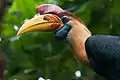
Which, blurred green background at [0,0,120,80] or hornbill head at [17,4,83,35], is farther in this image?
blurred green background at [0,0,120,80]

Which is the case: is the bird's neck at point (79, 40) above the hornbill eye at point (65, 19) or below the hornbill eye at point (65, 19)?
below

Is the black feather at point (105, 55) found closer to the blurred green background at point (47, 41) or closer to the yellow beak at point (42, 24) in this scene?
the yellow beak at point (42, 24)

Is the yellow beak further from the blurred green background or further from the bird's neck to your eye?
the blurred green background

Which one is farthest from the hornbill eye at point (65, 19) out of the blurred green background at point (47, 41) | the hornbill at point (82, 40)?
the blurred green background at point (47, 41)

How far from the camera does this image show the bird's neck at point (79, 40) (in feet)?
4.40

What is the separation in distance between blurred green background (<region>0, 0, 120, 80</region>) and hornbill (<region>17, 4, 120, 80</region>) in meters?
0.39

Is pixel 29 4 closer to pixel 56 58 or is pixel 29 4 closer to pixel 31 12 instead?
pixel 31 12

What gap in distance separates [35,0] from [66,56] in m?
0.26

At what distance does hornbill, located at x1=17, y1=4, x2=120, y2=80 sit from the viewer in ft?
4.35

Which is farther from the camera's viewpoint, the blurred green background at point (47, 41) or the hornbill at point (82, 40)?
the blurred green background at point (47, 41)

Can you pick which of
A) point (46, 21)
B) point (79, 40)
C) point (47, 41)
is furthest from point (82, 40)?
point (47, 41)

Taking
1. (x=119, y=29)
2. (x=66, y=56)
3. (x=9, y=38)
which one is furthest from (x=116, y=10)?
(x=9, y=38)

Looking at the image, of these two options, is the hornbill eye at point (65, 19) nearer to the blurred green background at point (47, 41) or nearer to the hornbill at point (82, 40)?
the hornbill at point (82, 40)

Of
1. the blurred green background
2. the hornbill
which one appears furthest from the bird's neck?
the blurred green background
